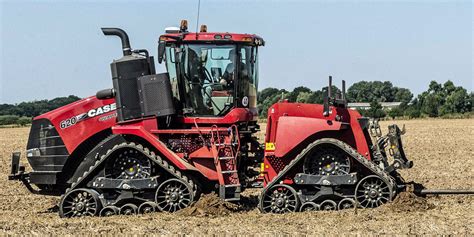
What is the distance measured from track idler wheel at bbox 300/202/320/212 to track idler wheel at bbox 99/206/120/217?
3.05 meters

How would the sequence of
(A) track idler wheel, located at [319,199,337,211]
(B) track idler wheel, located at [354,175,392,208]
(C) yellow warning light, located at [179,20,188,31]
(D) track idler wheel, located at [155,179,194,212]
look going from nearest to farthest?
(B) track idler wheel, located at [354,175,392,208], (A) track idler wheel, located at [319,199,337,211], (D) track idler wheel, located at [155,179,194,212], (C) yellow warning light, located at [179,20,188,31]

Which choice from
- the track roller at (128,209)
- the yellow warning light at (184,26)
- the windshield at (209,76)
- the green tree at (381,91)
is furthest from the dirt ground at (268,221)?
the green tree at (381,91)

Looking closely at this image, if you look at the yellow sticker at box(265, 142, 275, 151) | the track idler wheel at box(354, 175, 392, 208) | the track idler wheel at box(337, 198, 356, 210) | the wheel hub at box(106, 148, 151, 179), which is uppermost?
the yellow sticker at box(265, 142, 275, 151)

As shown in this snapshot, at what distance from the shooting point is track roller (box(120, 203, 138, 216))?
12.1m

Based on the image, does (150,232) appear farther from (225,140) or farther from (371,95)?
(371,95)

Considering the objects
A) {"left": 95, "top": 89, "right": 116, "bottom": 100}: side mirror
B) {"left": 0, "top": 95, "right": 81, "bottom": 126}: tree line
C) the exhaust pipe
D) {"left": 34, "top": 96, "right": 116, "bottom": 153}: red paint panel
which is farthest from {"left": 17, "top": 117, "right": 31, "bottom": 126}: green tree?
the exhaust pipe

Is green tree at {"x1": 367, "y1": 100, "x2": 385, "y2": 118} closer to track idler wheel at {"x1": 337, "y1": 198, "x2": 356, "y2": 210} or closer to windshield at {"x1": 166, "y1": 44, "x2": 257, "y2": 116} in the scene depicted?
windshield at {"x1": 166, "y1": 44, "x2": 257, "y2": 116}

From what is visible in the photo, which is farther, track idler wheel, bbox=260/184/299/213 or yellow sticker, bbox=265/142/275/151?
yellow sticker, bbox=265/142/275/151

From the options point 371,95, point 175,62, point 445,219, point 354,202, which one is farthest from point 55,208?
point 371,95

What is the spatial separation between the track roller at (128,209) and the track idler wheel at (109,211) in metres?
0.09

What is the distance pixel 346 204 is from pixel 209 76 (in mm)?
3144

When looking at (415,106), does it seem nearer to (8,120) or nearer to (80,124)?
(8,120)

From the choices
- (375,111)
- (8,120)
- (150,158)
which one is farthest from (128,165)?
(8,120)

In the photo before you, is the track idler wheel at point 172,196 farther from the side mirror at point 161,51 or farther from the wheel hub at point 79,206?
the side mirror at point 161,51
